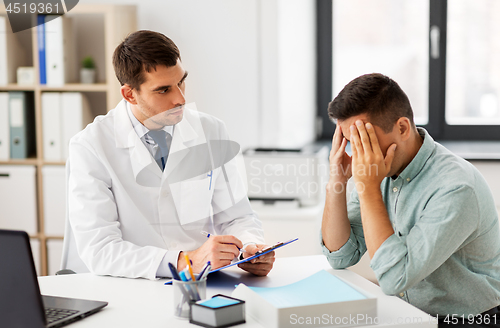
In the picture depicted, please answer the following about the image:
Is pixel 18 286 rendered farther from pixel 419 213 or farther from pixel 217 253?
pixel 419 213

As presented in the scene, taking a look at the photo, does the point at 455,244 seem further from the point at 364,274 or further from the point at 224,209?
the point at 224,209

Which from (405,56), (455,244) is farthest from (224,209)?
(405,56)

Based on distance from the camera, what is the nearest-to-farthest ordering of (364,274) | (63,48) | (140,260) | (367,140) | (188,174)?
(367,140)
(140,260)
(364,274)
(188,174)
(63,48)

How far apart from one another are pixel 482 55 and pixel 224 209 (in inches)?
93.0

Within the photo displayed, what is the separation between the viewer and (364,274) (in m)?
1.70

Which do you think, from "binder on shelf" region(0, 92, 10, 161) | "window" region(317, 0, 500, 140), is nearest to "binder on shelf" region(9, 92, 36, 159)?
"binder on shelf" region(0, 92, 10, 161)

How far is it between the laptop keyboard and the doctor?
0.31 metres

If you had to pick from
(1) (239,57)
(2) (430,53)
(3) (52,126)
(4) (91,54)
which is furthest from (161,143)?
(2) (430,53)

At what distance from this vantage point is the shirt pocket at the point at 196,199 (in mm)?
1795

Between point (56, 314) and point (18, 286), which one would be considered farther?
point (56, 314)

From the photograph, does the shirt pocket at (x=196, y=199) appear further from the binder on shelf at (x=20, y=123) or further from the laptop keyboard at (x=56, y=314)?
the binder on shelf at (x=20, y=123)

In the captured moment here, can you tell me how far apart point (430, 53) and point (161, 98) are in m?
2.25

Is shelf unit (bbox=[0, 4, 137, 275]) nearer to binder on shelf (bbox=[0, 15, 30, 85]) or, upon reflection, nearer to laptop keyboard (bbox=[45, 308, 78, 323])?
binder on shelf (bbox=[0, 15, 30, 85])

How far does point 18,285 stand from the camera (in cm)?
100
